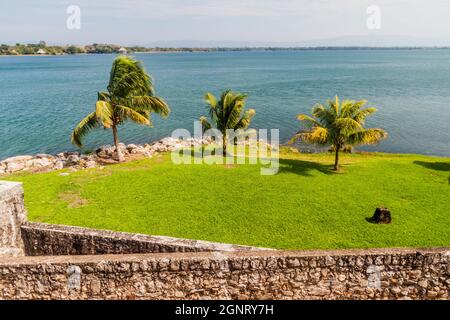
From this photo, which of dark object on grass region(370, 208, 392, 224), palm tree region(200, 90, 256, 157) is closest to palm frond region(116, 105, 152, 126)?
palm tree region(200, 90, 256, 157)

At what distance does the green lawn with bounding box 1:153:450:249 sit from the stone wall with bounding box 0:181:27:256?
10.5ft

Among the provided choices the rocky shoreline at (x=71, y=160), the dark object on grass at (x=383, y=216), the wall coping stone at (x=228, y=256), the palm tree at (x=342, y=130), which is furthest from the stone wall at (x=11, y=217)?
the palm tree at (x=342, y=130)

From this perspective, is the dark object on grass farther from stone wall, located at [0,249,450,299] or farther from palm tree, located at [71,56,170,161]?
palm tree, located at [71,56,170,161]

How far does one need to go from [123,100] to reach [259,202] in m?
10.4

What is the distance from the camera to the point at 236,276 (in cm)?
666

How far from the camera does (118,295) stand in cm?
673

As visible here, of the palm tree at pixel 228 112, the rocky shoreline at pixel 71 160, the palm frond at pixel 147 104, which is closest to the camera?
the palm tree at pixel 228 112

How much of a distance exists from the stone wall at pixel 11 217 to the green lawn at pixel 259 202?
10.5 ft

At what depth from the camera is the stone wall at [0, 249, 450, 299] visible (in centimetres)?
660

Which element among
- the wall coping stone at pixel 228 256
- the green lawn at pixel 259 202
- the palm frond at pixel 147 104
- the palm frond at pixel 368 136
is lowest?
the green lawn at pixel 259 202

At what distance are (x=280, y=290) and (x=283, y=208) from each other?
7136 millimetres

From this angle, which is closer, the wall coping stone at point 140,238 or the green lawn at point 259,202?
the wall coping stone at point 140,238

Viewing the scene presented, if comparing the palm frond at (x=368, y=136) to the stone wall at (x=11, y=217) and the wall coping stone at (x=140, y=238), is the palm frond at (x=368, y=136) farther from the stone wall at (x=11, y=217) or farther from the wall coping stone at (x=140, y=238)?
the stone wall at (x=11, y=217)

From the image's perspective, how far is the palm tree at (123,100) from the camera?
63.0 ft
